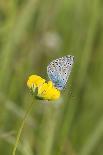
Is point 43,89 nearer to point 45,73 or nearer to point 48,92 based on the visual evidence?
point 48,92

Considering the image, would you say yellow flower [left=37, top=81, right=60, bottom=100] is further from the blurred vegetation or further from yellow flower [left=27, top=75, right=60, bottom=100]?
the blurred vegetation

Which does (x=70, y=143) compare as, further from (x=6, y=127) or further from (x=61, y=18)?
(x=61, y=18)

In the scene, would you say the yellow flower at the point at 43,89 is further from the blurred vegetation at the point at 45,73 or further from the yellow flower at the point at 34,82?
the blurred vegetation at the point at 45,73

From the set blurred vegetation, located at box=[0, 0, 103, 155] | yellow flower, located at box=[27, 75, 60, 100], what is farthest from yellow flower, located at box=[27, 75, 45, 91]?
blurred vegetation, located at box=[0, 0, 103, 155]

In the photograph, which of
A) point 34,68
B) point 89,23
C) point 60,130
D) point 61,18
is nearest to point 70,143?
point 60,130

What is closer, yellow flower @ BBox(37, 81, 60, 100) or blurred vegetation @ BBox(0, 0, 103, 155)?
yellow flower @ BBox(37, 81, 60, 100)

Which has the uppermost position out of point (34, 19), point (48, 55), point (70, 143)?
point (34, 19)
